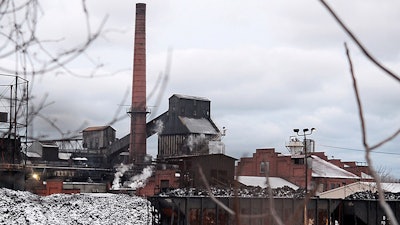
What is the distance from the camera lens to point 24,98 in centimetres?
321

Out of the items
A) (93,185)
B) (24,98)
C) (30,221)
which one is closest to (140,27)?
(93,185)

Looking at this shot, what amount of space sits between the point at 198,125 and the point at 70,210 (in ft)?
81.3

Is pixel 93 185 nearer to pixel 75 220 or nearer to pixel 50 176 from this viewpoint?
pixel 50 176

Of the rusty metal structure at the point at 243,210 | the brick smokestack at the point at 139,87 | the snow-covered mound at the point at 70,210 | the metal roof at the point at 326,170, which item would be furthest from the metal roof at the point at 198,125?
the rusty metal structure at the point at 243,210

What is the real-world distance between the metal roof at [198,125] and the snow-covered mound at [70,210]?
18.2 metres

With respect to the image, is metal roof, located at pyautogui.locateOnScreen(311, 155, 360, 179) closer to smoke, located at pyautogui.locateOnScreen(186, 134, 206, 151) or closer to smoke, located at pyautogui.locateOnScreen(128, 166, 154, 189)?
smoke, located at pyautogui.locateOnScreen(186, 134, 206, 151)

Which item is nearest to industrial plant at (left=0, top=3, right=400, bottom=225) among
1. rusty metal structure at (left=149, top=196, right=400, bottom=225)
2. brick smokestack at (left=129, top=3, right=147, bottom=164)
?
brick smokestack at (left=129, top=3, right=147, bottom=164)

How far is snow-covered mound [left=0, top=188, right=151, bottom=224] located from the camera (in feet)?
76.4

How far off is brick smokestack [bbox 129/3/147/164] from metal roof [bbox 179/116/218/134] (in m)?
4.67

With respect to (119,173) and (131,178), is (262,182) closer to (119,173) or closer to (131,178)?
(131,178)

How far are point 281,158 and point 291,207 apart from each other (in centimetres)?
2325

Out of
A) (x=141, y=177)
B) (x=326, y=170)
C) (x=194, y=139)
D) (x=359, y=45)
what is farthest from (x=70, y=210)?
(x=359, y=45)

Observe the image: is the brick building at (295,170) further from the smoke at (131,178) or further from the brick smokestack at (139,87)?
the brick smokestack at (139,87)

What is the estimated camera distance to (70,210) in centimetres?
2742
